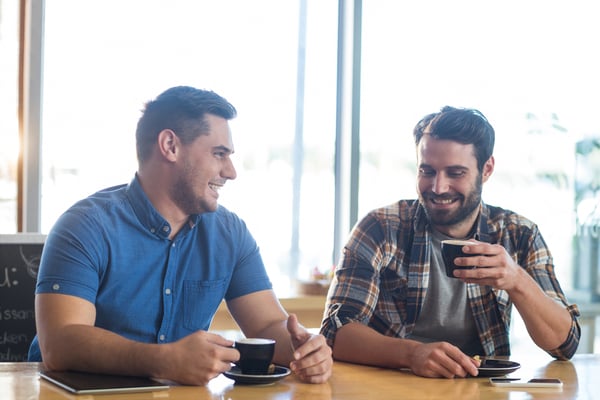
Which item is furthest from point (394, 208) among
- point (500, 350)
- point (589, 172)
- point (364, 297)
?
point (589, 172)

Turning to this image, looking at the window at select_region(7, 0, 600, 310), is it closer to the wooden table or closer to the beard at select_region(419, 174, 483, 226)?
the beard at select_region(419, 174, 483, 226)

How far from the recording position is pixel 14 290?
2480 millimetres

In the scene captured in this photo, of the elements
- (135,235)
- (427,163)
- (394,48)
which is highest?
(394,48)

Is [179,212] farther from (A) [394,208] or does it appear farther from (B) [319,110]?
(B) [319,110]

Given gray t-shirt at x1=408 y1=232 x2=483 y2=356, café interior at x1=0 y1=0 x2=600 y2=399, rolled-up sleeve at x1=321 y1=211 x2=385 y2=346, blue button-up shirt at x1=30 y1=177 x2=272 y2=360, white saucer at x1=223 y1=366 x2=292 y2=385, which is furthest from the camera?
café interior at x1=0 y1=0 x2=600 y2=399

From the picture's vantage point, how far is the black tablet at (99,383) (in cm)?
151

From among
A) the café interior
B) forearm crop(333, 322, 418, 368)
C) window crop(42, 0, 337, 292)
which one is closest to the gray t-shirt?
forearm crop(333, 322, 418, 368)

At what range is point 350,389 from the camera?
1661 millimetres

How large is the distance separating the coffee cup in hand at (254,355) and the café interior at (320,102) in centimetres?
202

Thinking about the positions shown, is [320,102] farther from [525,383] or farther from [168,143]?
[525,383]

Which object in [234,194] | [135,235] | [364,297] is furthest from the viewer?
[234,194]

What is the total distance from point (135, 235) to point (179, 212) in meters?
0.15

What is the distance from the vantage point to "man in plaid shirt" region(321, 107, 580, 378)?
2207 mm

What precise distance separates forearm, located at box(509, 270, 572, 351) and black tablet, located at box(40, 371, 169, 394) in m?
0.98
